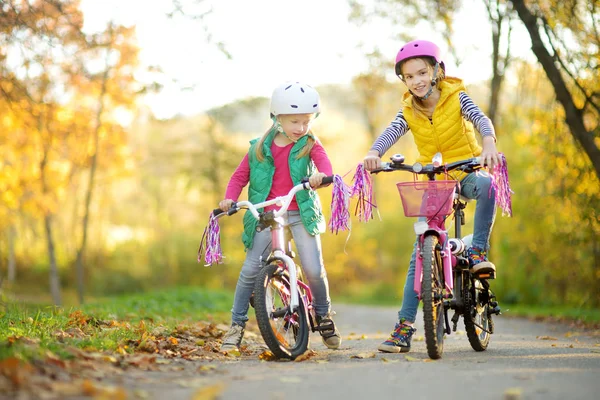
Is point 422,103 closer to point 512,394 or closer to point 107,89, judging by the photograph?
point 512,394

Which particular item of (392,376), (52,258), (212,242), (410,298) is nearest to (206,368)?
(392,376)

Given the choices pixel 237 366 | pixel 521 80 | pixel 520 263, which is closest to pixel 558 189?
pixel 521 80

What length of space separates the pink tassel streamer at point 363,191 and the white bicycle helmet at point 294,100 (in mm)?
569

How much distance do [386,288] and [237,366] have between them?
18.2m

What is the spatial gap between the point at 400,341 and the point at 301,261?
937mm

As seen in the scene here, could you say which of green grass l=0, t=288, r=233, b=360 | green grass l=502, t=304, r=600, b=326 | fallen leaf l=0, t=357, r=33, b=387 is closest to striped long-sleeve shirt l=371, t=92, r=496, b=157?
green grass l=0, t=288, r=233, b=360

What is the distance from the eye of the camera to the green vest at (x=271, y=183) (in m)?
5.49

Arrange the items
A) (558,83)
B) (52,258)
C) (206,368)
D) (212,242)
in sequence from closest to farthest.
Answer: (206,368)
(212,242)
(558,83)
(52,258)

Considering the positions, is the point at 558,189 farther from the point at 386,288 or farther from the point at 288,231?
the point at 386,288

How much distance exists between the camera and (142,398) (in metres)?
3.33

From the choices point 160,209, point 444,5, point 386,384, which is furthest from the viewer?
point 160,209

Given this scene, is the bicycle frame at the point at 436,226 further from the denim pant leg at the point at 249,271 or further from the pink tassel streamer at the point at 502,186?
the denim pant leg at the point at 249,271

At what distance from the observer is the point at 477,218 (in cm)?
553

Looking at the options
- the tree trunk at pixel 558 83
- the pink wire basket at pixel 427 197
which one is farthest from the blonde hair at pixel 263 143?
the tree trunk at pixel 558 83
